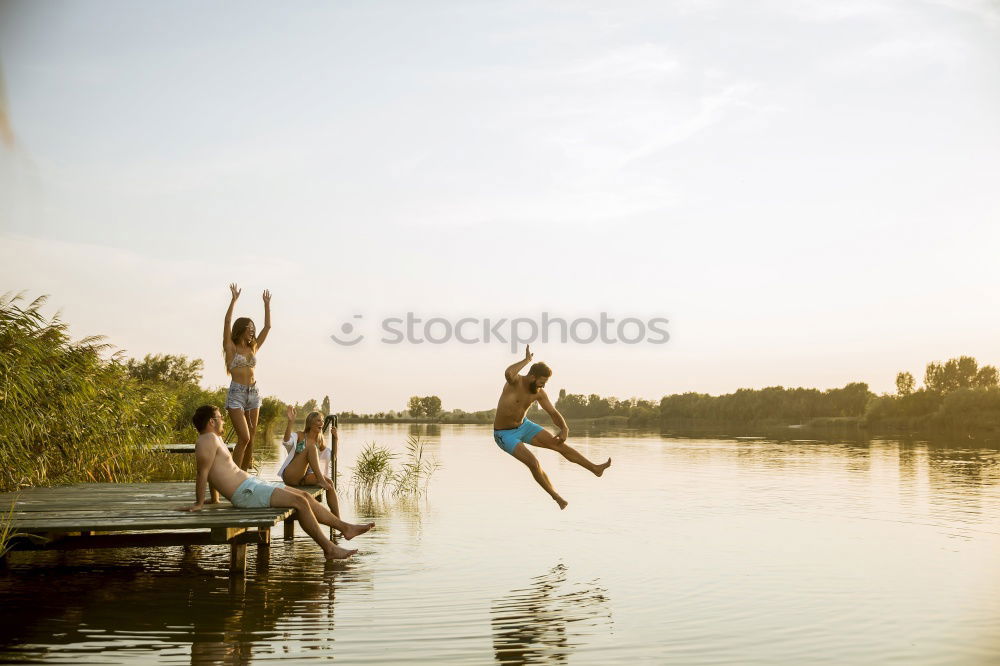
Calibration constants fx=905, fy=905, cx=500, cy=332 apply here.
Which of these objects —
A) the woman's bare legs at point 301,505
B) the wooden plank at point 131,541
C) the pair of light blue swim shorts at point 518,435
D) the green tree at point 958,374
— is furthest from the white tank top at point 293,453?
the green tree at point 958,374

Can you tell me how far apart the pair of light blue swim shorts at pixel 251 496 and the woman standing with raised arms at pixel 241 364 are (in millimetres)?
1160

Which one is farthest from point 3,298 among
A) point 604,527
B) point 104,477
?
point 604,527

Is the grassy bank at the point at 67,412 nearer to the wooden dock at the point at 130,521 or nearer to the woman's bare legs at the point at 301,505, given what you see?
the wooden dock at the point at 130,521

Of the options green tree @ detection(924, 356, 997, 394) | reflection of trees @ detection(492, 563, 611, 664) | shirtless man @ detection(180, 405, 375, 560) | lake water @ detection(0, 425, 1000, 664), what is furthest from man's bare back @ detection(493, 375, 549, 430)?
green tree @ detection(924, 356, 997, 394)

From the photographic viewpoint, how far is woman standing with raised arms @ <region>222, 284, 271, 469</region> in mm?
11406

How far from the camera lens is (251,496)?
10320 millimetres

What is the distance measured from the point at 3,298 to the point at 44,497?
3988mm

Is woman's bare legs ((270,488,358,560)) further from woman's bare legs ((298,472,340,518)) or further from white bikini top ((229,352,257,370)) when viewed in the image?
woman's bare legs ((298,472,340,518))

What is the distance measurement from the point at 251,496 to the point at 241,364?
1.94 metres

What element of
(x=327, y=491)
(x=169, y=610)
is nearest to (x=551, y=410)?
(x=327, y=491)

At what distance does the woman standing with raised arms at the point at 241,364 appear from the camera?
37.4 ft

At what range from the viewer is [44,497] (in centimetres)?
1172

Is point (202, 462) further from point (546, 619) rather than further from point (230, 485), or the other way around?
point (546, 619)

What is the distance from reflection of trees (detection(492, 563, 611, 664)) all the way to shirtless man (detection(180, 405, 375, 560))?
7.96 ft
